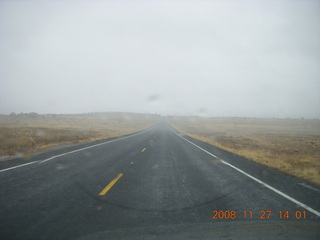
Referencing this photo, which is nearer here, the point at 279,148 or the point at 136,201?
the point at 136,201

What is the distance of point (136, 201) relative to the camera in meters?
4.67

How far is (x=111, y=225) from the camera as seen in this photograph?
11.6ft

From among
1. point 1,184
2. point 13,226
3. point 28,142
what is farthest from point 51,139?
point 13,226
